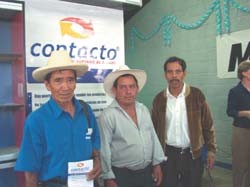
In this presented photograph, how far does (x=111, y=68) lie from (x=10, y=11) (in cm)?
114

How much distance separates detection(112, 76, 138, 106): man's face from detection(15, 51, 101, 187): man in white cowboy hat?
1.23 feet

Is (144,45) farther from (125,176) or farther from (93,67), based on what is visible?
(125,176)

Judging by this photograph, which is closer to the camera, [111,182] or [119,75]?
[111,182]

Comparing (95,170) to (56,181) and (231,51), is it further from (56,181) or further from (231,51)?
(231,51)

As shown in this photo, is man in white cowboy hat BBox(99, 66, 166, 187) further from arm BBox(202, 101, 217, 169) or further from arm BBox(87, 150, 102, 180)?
arm BBox(202, 101, 217, 169)

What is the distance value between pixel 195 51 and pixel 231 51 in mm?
668

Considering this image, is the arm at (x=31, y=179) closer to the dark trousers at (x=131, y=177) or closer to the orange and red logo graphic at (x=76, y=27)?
the dark trousers at (x=131, y=177)

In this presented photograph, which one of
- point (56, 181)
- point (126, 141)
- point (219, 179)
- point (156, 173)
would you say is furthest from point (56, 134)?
point (219, 179)

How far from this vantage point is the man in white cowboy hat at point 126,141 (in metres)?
2.22

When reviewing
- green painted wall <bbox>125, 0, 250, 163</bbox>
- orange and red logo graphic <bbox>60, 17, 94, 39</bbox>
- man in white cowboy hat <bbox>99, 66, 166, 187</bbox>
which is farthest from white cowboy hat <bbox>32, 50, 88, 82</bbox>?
green painted wall <bbox>125, 0, 250, 163</bbox>

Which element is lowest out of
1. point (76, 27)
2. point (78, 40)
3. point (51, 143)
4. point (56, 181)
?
point (56, 181)

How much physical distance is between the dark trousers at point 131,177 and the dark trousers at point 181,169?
0.40 meters

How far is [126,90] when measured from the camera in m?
2.30

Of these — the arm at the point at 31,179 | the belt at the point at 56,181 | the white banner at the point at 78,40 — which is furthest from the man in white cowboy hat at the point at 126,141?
the white banner at the point at 78,40
